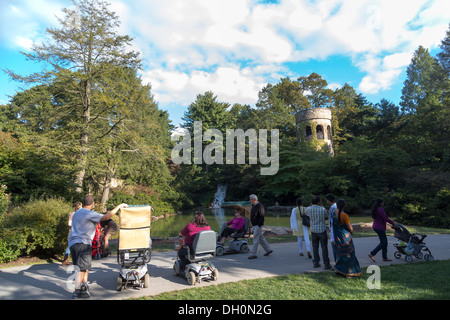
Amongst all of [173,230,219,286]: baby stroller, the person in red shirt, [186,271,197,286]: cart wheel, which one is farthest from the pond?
[186,271,197,286]: cart wheel

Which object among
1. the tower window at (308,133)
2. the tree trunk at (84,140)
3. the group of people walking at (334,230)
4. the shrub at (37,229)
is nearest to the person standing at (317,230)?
the group of people walking at (334,230)

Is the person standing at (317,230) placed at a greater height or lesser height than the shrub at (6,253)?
greater

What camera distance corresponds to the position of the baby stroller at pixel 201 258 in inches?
208

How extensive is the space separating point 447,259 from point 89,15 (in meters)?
17.7

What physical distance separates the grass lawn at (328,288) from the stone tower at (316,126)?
30.1 metres

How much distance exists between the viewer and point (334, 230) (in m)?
5.90

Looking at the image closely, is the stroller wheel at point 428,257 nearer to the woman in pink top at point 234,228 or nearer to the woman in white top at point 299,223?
the woman in white top at point 299,223

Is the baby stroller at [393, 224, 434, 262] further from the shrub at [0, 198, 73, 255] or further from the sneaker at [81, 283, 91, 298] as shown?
the shrub at [0, 198, 73, 255]

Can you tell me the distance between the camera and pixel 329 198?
21.6 ft

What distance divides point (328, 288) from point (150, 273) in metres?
3.71

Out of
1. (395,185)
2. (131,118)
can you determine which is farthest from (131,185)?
(395,185)

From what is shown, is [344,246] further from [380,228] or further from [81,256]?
[81,256]

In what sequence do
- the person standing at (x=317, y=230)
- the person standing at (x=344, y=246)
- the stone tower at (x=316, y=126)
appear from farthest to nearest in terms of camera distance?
the stone tower at (x=316, y=126)
the person standing at (x=317, y=230)
the person standing at (x=344, y=246)

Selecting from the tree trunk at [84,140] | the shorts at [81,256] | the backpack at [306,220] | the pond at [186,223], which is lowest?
the pond at [186,223]
